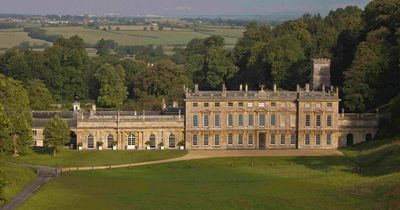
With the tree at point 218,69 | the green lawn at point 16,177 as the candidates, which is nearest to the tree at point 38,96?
the tree at point 218,69

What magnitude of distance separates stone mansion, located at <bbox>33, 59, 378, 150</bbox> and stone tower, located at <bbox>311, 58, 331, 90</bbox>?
1612cm

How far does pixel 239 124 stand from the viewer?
252 feet

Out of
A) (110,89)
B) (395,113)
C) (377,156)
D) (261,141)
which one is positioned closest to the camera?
(377,156)

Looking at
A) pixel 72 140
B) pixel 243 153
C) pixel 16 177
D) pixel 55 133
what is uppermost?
pixel 55 133

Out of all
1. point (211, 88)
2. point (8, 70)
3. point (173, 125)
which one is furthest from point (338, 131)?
point (8, 70)

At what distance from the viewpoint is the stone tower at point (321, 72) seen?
3661 inches

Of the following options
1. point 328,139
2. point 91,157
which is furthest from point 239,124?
point 91,157

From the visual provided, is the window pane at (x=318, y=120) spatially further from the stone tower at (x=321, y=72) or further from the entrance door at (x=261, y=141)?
the stone tower at (x=321, y=72)

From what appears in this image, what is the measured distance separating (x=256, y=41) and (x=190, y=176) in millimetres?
64842

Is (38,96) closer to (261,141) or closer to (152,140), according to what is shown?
(152,140)

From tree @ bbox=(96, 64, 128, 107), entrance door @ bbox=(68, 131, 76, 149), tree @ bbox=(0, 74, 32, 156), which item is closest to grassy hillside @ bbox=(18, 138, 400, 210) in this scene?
tree @ bbox=(0, 74, 32, 156)

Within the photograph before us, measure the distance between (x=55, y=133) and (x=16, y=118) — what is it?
3887mm

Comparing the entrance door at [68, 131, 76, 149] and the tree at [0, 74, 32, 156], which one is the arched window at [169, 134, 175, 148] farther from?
the tree at [0, 74, 32, 156]

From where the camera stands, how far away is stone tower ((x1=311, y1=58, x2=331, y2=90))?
3661 inches
